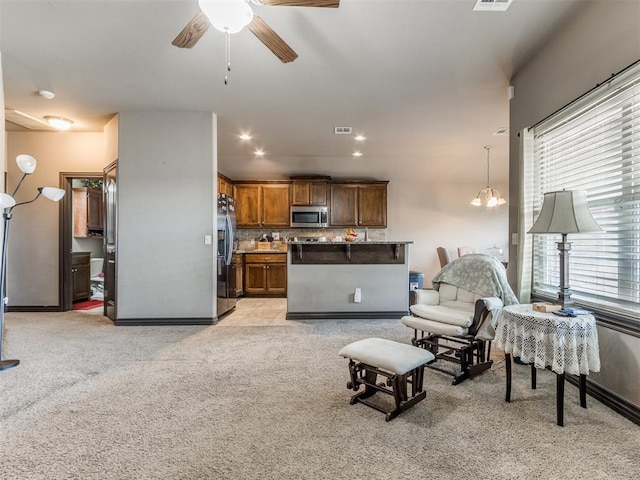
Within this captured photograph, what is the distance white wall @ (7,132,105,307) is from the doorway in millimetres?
92

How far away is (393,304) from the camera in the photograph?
478 cm

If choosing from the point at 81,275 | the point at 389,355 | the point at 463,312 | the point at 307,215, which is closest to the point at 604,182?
the point at 463,312

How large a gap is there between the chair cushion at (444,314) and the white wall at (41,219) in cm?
501

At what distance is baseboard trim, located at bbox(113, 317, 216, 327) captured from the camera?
4.29m

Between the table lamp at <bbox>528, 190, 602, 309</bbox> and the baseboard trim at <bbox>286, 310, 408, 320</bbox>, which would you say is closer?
the table lamp at <bbox>528, 190, 602, 309</bbox>

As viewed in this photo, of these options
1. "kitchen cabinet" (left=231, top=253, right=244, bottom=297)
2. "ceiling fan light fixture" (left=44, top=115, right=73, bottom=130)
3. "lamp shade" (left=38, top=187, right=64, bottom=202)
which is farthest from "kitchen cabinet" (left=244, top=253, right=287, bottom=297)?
"lamp shade" (left=38, top=187, right=64, bottom=202)

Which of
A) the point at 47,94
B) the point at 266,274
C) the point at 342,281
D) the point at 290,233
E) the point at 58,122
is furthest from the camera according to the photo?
the point at 290,233

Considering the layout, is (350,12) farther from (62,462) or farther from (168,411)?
(62,462)

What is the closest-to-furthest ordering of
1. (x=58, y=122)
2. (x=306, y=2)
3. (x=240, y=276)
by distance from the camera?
(x=306, y=2) < (x=58, y=122) < (x=240, y=276)

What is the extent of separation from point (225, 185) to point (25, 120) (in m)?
2.93

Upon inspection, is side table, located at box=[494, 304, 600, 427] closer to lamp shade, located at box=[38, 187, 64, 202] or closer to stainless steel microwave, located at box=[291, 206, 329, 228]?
lamp shade, located at box=[38, 187, 64, 202]

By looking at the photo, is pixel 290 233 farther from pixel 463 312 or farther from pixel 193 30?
pixel 193 30

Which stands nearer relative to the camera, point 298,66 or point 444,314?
point 444,314

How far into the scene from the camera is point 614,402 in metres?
2.10
